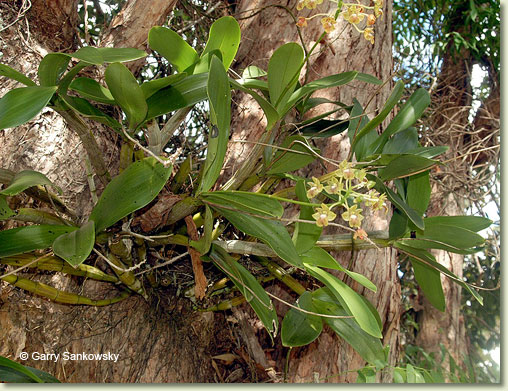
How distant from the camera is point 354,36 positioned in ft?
3.70

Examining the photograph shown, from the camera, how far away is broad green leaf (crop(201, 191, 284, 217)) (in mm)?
652

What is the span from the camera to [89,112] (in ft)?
2.55

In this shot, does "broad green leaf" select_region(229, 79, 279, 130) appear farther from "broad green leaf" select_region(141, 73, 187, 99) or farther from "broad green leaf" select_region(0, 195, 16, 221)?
"broad green leaf" select_region(0, 195, 16, 221)

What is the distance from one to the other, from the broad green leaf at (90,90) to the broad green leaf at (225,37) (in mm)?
171

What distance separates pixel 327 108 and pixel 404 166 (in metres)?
0.40

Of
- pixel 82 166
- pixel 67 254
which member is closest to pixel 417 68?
pixel 82 166

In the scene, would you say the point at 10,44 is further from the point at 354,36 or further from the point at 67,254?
the point at 354,36

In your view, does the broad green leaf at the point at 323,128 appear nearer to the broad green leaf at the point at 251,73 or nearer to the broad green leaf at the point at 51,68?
the broad green leaf at the point at 251,73

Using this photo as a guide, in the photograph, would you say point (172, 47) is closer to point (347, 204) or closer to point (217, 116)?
point (217, 116)

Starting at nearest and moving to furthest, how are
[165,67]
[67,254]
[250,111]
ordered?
[67,254]
[250,111]
[165,67]

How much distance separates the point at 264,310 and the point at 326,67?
0.60 meters

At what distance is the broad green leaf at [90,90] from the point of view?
0.72m

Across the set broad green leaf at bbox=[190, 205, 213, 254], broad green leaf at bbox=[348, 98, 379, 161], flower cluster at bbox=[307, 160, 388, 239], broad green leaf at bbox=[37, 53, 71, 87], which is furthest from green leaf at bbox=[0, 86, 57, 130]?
broad green leaf at bbox=[348, 98, 379, 161]

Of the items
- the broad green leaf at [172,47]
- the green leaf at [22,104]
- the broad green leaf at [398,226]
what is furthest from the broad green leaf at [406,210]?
the green leaf at [22,104]
